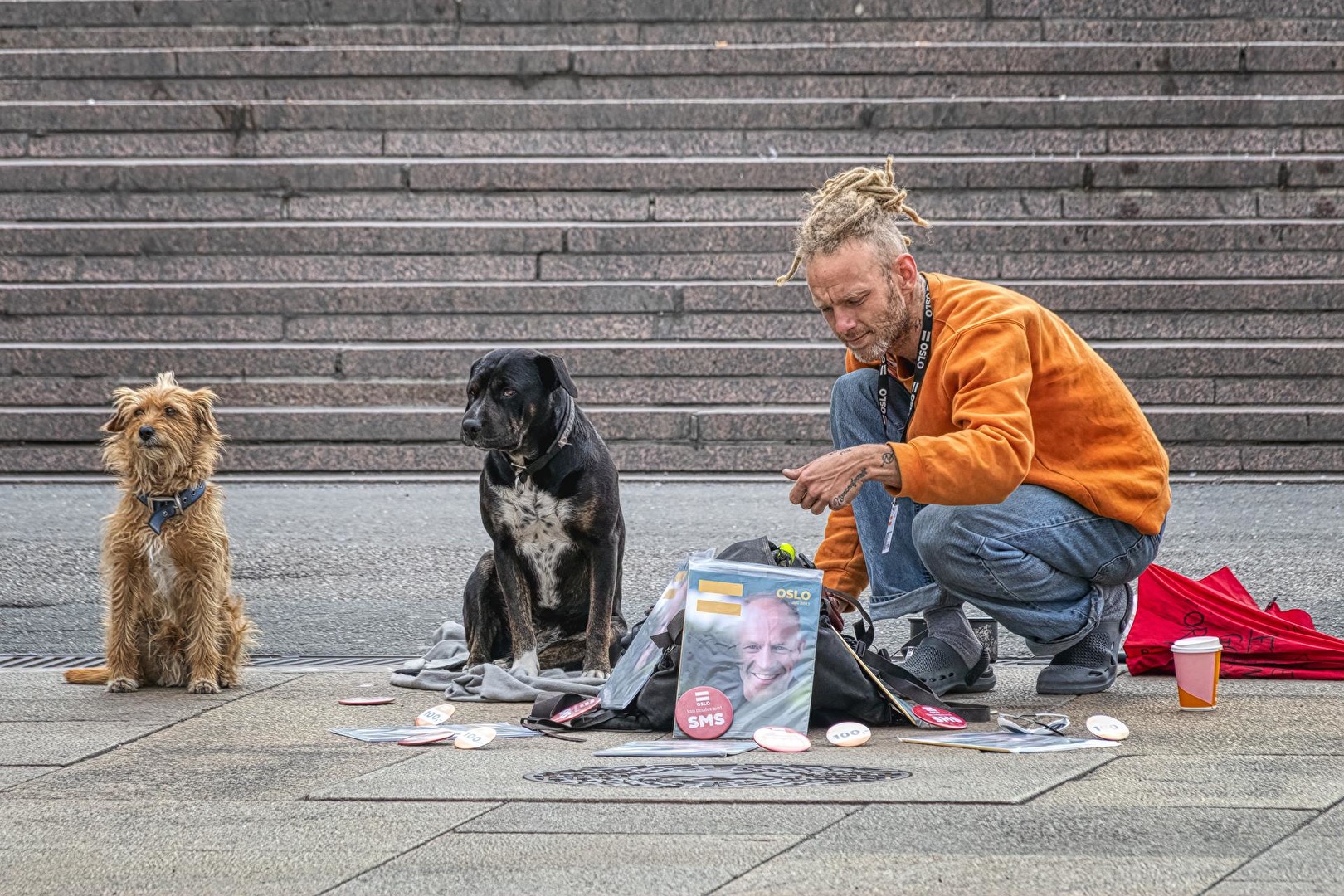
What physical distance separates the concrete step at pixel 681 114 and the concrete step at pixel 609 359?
2145mm

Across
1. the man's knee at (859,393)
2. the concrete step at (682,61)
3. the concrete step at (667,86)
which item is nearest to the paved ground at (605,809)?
the man's knee at (859,393)

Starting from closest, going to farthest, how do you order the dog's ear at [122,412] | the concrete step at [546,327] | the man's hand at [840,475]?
the man's hand at [840,475], the dog's ear at [122,412], the concrete step at [546,327]

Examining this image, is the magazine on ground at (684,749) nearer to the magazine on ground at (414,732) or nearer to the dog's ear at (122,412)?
the magazine on ground at (414,732)

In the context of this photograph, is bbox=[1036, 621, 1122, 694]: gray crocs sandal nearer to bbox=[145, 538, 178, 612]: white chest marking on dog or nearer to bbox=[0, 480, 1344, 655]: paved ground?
bbox=[0, 480, 1344, 655]: paved ground

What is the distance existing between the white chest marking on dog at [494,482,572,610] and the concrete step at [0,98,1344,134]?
343 inches

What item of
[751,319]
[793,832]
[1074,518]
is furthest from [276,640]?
[751,319]

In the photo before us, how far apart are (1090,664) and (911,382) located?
0.98 meters

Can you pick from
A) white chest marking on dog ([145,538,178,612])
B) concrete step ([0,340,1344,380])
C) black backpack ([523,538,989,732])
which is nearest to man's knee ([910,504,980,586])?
black backpack ([523,538,989,732])

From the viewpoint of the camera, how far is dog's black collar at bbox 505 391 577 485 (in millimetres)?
5438

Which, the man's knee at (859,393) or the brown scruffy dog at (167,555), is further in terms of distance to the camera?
the brown scruffy dog at (167,555)

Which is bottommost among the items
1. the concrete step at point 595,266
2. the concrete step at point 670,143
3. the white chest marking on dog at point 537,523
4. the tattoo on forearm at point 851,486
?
the white chest marking on dog at point 537,523

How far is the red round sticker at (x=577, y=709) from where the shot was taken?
4598mm

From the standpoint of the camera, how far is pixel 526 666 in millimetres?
5488

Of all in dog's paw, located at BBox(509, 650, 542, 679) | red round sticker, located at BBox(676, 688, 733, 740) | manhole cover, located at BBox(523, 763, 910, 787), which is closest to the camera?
manhole cover, located at BBox(523, 763, 910, 787)
